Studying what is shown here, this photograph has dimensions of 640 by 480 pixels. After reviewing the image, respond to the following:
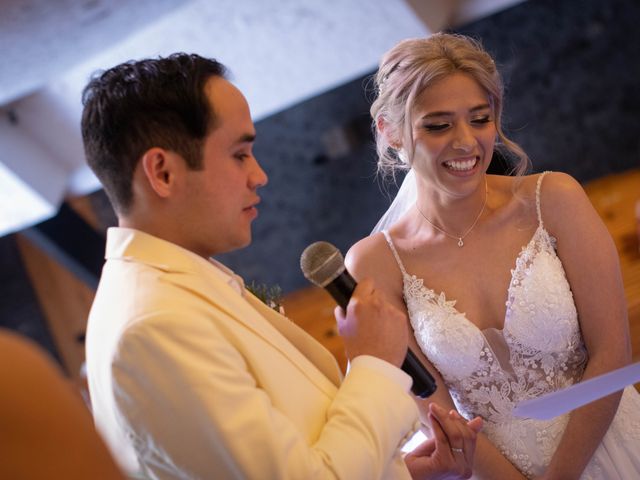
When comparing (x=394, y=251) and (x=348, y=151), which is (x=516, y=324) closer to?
(x=394, y=251)

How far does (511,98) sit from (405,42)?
11.8 feet

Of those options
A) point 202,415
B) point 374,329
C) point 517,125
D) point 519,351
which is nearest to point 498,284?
point 519,351

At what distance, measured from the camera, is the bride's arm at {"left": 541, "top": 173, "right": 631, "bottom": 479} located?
2.25 meters

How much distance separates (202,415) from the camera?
1258 mm

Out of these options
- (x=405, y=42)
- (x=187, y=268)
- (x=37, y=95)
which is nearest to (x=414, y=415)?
(x=187, y=268)

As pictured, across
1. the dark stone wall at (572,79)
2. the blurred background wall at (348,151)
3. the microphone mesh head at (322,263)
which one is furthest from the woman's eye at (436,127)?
the dark stone wall at (572,79)

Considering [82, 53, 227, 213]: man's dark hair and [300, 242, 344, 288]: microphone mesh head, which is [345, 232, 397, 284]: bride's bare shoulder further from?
[82, 53, 227, 213]: man's dark hair

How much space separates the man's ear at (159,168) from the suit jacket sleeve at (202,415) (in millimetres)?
272

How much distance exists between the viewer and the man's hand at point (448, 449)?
1838 millimetres

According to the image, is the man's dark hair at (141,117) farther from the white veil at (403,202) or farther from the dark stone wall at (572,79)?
the dark stone wall at (572,79)

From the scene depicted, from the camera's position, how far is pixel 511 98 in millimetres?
5941

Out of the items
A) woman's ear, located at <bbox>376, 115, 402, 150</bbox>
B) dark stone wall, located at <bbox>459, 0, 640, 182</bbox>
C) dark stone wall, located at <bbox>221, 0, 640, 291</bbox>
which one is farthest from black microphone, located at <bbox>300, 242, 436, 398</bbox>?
dark stone wall, located at <bbox>459, 0, 640, 182</bbox>

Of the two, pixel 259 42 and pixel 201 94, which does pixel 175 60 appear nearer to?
pixel 201 94

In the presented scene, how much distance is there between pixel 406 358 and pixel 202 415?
0.56 meters
